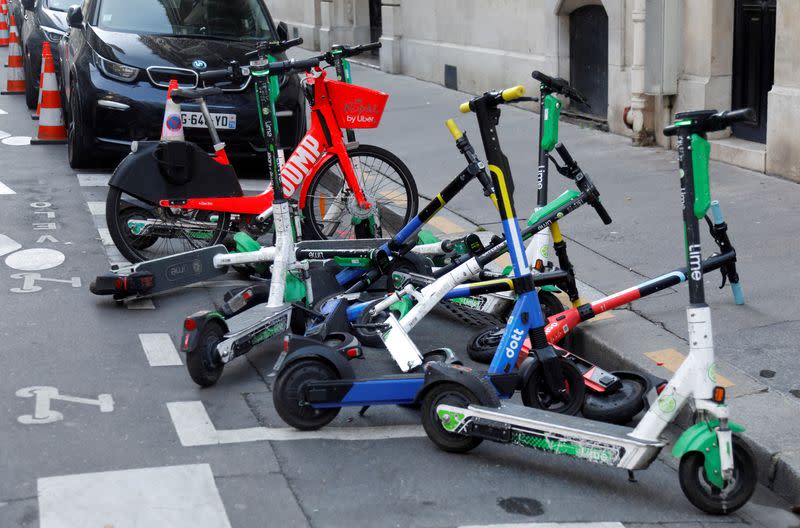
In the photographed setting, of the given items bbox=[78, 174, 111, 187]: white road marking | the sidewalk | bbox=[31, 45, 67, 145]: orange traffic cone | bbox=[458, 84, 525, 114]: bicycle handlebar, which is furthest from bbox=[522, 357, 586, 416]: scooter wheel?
bbox=[31, 45, 67, 145]: orange traffic cone

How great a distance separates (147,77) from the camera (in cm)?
981

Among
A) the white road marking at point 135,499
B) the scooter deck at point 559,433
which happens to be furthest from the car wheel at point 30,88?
the scooter deck at point 559,433

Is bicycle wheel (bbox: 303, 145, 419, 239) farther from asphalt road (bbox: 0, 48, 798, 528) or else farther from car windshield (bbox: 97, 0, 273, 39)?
car windshield (bbox: 97, 0, 273, 39)

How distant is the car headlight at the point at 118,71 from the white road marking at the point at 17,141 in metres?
2.51

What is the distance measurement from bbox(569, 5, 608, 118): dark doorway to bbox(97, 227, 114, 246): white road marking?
17.5 ft

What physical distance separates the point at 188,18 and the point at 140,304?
4.85m

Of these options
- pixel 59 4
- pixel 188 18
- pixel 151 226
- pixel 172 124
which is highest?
pixel 59 4

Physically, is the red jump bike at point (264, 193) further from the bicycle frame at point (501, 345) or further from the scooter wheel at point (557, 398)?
the scooter wheel at point (557, 398)

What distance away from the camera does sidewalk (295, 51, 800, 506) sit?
4.76 metres

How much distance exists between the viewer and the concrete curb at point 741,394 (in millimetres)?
4219

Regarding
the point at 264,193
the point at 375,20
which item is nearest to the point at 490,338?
the point at 264,193

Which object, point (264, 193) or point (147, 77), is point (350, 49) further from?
point (147, 77)

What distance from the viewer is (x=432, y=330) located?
6242mm

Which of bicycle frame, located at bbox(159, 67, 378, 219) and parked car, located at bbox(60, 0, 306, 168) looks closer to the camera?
bicycle frame, located at bbox(159, 67, 378, 219)
